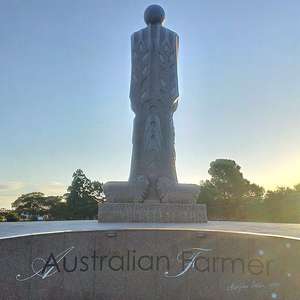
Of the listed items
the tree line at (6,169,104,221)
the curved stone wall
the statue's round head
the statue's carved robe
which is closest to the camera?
the curved stone wall

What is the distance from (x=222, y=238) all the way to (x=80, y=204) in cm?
3205

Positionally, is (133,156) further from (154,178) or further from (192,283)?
(192,283)

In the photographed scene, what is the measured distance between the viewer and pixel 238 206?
38.7 metres

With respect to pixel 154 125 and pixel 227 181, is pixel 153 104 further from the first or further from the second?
pixel 227 181

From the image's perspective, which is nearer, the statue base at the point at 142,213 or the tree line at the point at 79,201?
the statue base at the point at 142,213

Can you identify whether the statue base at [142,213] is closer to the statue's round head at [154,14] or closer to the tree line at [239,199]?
the statue's round head at [154,14]

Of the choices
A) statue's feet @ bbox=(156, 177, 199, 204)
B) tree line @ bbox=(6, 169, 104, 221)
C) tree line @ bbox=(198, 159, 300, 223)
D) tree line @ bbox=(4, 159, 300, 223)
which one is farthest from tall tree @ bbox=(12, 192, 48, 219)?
statue's feet @ bbox=(156, 177, 199, 204)

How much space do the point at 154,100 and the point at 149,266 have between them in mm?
10591

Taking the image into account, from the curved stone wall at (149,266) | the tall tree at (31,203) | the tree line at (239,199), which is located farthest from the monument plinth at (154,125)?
the tall tree at (31,203)

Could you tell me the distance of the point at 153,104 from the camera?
1672 cm

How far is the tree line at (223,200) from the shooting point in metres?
34.8

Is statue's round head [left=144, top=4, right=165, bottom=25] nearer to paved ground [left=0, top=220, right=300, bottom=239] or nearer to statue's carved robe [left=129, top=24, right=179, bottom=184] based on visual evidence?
statue's carved robe [left=129, top=24, right=179, bottom=184]

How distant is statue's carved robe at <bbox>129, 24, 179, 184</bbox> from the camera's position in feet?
53.4

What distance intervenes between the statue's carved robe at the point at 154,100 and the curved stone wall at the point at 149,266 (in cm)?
888
